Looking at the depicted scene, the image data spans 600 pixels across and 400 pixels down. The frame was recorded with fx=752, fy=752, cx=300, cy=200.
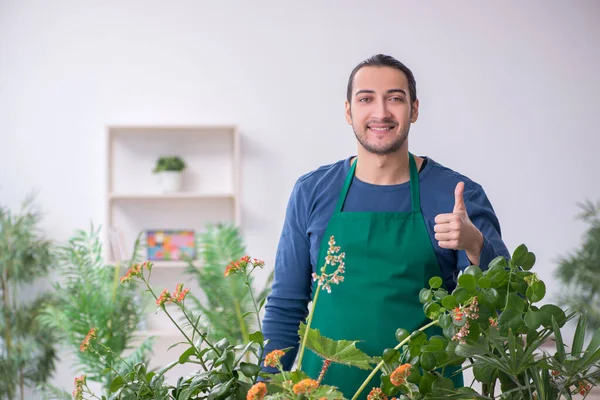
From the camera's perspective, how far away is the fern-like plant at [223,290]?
420 centimetres

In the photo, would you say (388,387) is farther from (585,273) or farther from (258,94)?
(258,94)

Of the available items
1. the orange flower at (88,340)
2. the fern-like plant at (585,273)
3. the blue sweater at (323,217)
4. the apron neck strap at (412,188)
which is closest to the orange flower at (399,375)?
the orange flower at (88,340)

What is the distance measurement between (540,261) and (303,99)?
190 centimetres

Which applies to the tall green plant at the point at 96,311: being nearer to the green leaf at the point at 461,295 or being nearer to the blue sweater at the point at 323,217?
the blue sweater at the point at 323,217

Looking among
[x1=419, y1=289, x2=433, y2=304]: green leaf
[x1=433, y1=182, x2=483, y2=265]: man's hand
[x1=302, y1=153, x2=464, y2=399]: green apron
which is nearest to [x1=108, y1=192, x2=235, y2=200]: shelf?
[x1=302, y1=153, x2=464, y2=399]: green apron

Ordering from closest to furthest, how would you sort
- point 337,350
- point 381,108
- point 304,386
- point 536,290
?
point 304,386 → point 536,290 → point 337,350 → point 381,108

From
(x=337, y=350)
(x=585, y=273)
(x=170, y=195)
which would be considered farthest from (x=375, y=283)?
(x=585, y=273)

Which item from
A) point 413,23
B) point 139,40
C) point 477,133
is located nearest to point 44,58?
point 139,40

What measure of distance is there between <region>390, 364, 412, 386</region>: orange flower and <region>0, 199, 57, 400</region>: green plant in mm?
4132

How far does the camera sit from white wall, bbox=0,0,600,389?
16.1ft

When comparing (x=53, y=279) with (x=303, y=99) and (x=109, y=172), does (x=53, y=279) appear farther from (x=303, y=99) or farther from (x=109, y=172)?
(x=303, y=99)

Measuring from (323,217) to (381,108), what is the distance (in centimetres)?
32

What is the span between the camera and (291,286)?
1.83 meters

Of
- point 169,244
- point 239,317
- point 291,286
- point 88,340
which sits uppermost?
point 88,340
